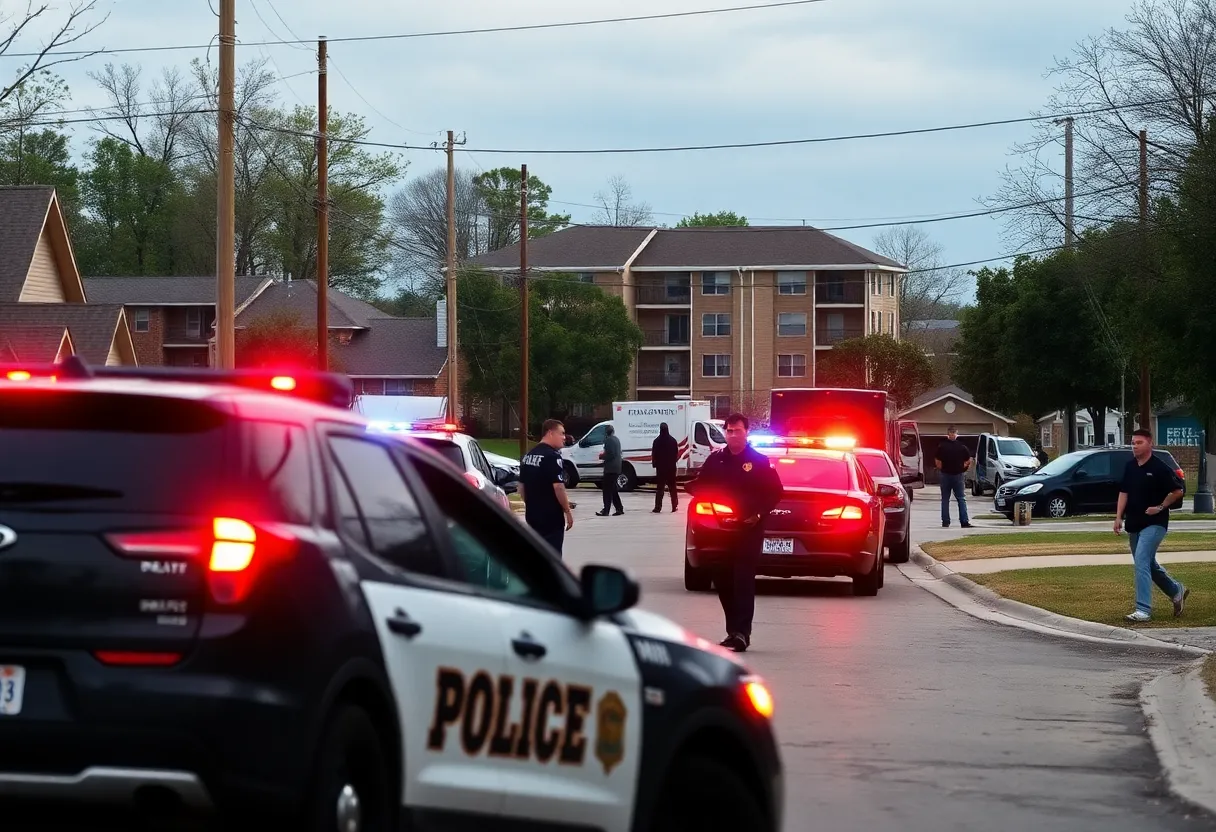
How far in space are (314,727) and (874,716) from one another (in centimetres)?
792

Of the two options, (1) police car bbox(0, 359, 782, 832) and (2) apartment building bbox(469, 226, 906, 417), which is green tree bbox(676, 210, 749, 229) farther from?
(1) police car bbox(0, 359, 782, 832)

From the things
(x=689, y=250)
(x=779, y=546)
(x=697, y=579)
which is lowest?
(x=697, y=579)

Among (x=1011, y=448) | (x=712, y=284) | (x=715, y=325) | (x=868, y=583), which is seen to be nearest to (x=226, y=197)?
(x=868, y=583)

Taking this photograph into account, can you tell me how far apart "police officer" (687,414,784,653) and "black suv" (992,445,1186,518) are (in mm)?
27289

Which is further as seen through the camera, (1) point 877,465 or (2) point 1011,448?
(2) point 1011,448

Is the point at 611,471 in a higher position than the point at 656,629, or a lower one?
lower

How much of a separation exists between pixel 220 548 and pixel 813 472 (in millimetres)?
17207

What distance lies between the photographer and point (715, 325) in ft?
324

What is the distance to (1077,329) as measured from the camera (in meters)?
72.1

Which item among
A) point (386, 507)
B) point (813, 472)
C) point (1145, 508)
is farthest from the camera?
point (813, 472)

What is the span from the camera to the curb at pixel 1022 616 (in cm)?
1619

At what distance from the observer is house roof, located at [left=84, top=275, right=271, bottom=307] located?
87625 millimetres

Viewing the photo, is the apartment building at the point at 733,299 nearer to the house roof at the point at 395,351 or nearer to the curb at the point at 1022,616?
the house roof at the point at 395,351

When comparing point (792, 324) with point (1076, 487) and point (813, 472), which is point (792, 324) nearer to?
point (1076, 487)
